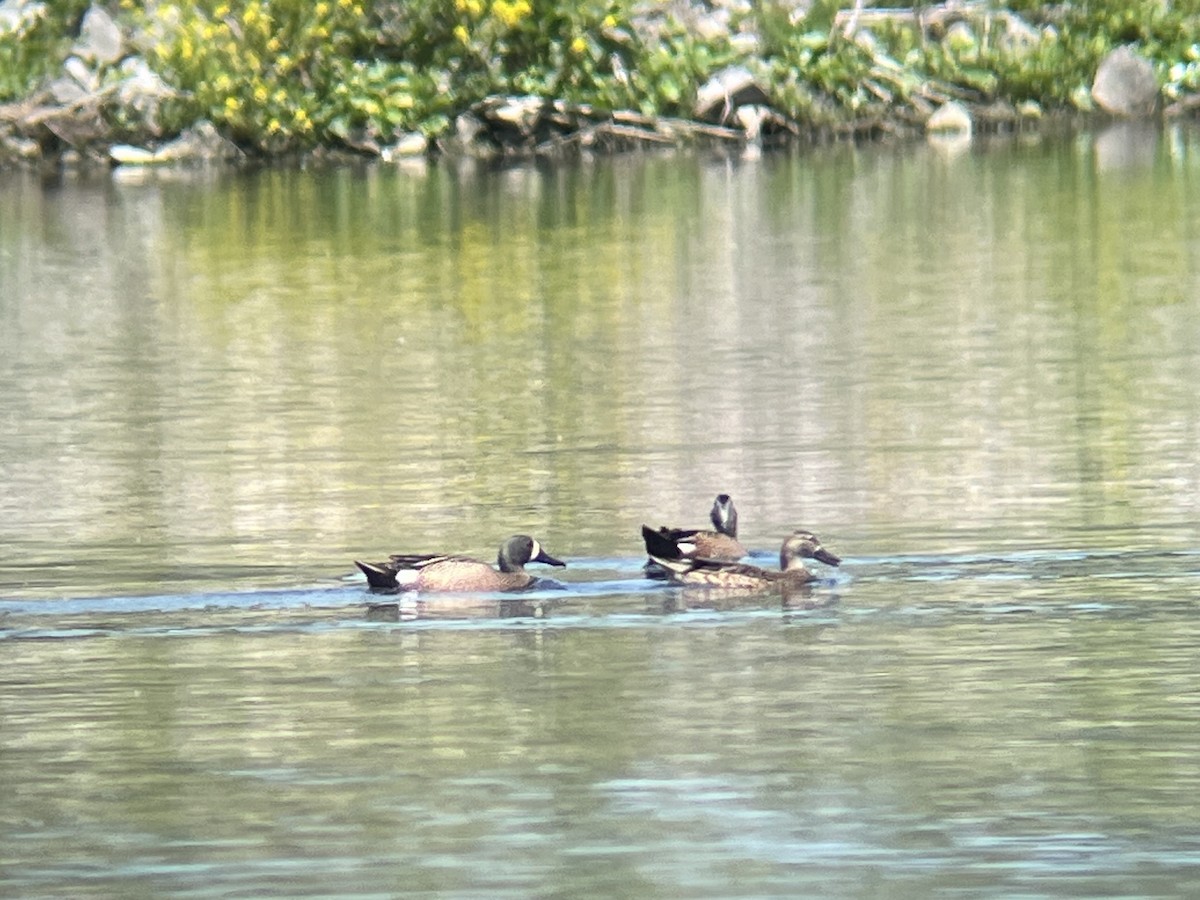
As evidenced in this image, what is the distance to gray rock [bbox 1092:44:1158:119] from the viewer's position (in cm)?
5219

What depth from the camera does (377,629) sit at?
1296cm

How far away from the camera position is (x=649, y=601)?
13406 millimetres

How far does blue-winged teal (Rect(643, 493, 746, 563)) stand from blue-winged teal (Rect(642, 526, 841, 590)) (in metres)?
0.04

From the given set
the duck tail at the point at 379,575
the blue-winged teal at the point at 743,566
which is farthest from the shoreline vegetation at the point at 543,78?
the duck tail at the point at 379,575

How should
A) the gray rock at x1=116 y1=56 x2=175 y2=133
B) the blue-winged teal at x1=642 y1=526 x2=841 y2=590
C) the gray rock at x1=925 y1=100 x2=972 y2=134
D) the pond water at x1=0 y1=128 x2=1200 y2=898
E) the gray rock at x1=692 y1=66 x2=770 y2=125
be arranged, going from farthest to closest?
the gray rock at x1=116 y1=56 x2=175 y2=133 < the gray rock at x1=925 y1=100 x2=972 y2=134 < the gray rock at x1=692 y1=66 x2=770 y2=125 < the blue-winged teal at x1=642 y1=526 x2=841 y2=590 < the pond water at x1=0 y1=128 x2=1200 y2=898

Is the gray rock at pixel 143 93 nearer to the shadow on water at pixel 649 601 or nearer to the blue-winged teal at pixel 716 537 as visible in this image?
the blue-winged teal at pixel 716 537

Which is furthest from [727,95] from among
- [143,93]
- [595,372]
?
[595,372]

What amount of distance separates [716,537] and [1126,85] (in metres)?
39.7

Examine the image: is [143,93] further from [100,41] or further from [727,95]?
[727,95]

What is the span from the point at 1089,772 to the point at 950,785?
1.52 ft

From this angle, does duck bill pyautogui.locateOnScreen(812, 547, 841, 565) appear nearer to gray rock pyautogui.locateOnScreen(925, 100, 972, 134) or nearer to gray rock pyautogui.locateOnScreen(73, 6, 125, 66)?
gray rock pyautogui.locateOnScreen(925, 100, 972, 134)

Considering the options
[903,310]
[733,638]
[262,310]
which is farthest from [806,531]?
[262,310]

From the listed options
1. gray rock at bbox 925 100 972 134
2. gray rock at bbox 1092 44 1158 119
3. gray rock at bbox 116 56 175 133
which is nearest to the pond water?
gray rock at bbox 925 100 972 134

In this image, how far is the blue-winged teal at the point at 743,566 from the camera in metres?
13.5
